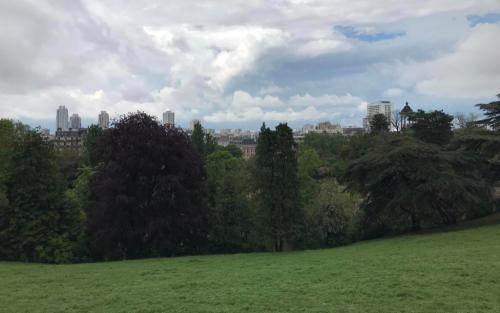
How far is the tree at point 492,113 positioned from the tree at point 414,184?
8.49ft

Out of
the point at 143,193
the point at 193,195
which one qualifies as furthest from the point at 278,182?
the point at 143,193

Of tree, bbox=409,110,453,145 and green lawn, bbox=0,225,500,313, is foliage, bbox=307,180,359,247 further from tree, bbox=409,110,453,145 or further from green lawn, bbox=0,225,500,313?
tree, bbox=409,110,453,145

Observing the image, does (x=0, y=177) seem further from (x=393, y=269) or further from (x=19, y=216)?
(x=393, y=269)

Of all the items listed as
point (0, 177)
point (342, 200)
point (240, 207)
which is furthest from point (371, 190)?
point (0, 177)

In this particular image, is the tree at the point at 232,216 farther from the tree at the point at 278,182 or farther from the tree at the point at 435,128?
the tree at the point at 435,128

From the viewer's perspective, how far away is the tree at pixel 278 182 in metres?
26.0

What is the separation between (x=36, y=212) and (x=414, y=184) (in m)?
23.9

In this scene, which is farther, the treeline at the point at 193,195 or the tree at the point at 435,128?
the tree at the point at 435,128

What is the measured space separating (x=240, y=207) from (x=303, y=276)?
1609cm

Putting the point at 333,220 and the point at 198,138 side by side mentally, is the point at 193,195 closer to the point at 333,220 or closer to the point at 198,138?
the point at 333,220

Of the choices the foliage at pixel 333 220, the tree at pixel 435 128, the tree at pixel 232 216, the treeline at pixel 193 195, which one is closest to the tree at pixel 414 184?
the treeline at pixel 193 195

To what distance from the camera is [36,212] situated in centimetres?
2597

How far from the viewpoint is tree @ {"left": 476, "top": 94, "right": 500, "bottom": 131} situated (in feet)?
93.9

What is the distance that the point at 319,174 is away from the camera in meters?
67.0
